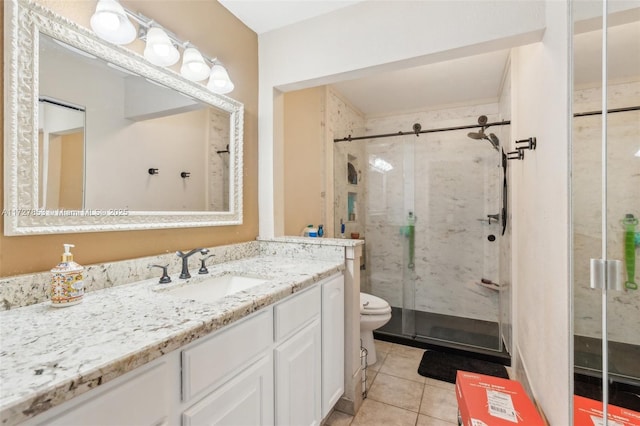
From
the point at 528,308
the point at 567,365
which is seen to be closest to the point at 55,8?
the point at 567,365

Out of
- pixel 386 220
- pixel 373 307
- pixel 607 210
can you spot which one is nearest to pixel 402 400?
pixel 373 307

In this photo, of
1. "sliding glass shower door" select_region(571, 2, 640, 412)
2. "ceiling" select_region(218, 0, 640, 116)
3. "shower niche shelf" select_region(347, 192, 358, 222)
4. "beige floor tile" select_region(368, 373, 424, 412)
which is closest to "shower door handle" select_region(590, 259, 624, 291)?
"sliding glass shower door" select_region(571, 2, 640, 412)

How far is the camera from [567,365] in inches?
38.8

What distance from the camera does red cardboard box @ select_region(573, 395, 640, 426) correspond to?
89 cm

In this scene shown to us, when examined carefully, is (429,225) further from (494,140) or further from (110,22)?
(110,22)

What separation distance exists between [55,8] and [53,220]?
774mm

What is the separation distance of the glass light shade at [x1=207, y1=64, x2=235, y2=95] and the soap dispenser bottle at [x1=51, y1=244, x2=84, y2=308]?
1101mm

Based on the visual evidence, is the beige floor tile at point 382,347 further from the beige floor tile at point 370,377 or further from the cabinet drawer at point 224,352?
the cabinet drawer at point 224,352

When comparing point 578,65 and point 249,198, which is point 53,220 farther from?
point 578,65

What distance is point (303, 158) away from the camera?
2570 millimetres

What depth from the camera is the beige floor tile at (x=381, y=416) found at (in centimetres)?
167

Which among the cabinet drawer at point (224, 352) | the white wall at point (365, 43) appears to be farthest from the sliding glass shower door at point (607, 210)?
the cabinet drawer at point (224, 352)

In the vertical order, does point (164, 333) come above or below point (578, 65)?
below

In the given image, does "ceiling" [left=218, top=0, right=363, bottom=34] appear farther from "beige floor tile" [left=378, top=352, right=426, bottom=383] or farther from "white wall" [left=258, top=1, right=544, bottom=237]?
"beige floor tile" [left=378, top=352, right=426, bottom=383]
